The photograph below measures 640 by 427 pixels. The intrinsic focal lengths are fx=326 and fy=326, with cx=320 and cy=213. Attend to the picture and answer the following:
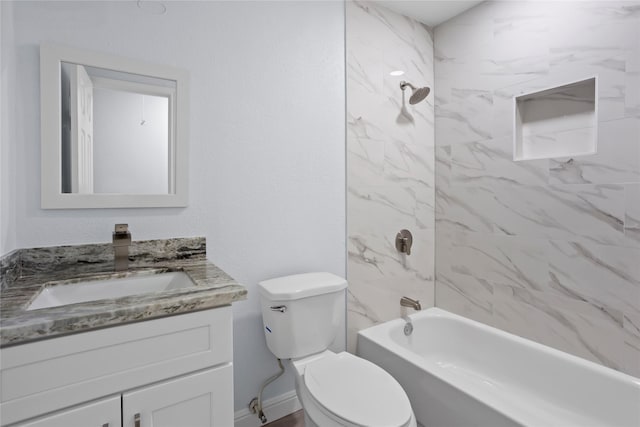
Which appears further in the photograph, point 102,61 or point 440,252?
point 440,252

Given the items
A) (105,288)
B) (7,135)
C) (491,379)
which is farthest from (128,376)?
(491,379)

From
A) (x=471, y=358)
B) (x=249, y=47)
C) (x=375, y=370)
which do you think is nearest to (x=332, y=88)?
(x=249, y=47)

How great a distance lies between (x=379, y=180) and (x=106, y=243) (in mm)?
1490

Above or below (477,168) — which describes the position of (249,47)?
above

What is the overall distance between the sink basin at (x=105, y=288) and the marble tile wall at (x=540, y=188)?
175cm

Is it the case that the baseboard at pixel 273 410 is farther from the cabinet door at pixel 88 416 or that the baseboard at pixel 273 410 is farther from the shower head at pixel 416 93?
the shower head at pixel 416 93

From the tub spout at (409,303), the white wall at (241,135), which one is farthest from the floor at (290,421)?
the tub spout at (409,303)

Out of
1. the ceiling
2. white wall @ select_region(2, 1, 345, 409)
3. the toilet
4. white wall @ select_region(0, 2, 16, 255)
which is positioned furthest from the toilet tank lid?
the ceiling

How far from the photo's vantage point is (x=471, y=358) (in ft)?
6.57

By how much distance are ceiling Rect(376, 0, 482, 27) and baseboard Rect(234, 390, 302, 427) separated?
2409mm

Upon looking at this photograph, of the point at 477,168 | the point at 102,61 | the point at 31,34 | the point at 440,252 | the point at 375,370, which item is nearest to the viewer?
the point at 31,34

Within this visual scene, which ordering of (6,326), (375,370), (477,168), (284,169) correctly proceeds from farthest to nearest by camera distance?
(477,168), (284,169), (375,370), (6,326)

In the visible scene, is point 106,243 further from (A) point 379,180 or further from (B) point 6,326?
(A) point 379,180

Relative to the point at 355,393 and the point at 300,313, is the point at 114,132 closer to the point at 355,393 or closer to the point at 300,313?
the point at 300,313
